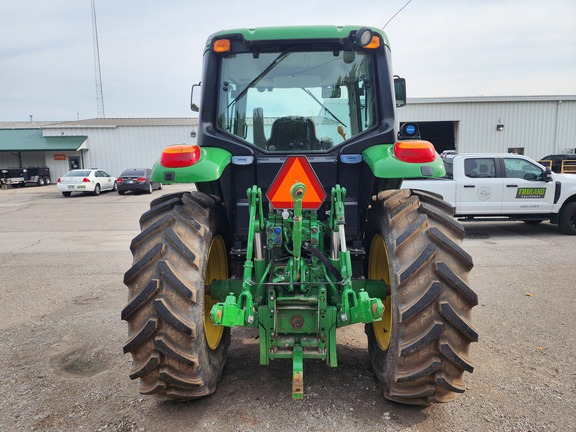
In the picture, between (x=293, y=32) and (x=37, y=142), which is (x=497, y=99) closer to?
(x=293, y=32)

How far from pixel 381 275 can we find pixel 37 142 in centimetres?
3637

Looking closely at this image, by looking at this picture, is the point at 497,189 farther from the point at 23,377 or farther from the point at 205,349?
the point at 23,377

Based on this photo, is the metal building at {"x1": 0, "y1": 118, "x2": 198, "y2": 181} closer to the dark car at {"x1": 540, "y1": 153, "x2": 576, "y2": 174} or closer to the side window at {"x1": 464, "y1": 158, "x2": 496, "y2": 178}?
the dark car at {"x1": 540, "y1": 153, "x2": 576, "y2": 174}

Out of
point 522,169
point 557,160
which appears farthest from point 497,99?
point 522,169

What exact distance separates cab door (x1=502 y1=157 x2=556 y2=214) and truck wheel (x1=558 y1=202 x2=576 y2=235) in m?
0.34

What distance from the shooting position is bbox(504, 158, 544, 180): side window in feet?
32.7

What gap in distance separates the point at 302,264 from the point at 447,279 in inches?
38.0

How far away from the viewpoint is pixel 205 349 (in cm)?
287

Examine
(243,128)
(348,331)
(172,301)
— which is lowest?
(348,331)

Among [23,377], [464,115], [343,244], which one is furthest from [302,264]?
[464,115]

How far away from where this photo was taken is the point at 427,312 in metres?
2.57

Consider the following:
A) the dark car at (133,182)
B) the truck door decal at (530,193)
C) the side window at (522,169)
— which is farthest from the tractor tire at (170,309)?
the dark car at (133,182)

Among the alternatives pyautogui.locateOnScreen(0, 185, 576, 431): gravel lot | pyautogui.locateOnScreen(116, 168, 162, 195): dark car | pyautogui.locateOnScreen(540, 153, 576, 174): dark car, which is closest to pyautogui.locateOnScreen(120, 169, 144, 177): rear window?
pyautogui.locateOnScreen(116, 168, 162, 195): dark car

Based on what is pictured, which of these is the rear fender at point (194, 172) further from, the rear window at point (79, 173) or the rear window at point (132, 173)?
the rear window at point (79, 173)
